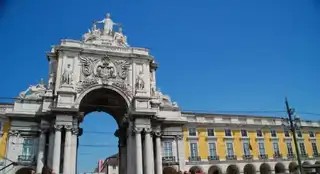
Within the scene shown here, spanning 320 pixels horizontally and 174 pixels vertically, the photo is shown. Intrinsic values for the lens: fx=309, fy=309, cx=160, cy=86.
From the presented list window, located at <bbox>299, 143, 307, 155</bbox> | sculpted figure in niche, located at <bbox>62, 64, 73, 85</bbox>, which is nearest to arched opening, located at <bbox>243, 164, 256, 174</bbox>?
window, located at <bbox>299, 143, 307, 155</bbox>

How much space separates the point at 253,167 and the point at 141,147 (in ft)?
57.8

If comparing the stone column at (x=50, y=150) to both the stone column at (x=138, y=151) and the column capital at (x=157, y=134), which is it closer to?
the stone column at (x=138, y=151)

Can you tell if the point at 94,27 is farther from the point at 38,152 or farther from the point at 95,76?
the point at 38,152

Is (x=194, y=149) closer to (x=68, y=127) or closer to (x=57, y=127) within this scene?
(x=68, y=127)

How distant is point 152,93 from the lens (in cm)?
4388

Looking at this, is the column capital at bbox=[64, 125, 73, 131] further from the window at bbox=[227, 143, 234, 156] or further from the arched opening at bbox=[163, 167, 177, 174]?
the window at bbox=[227, 143, 234, 156]

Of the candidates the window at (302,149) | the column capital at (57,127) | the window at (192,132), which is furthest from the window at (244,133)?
the column capital at (57,127)

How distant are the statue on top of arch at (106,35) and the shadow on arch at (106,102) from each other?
7.51 meters

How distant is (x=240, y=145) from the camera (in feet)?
149

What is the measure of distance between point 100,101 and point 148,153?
10.9m

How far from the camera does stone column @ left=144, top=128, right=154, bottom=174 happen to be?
3716 centimetres

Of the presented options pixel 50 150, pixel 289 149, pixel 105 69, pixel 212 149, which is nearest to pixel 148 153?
pixel 212 149

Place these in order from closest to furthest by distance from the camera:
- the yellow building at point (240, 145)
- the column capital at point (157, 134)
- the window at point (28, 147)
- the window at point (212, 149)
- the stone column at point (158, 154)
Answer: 1. the window at point (28, 147)
2. the stone column at point (158, 154)
3. the column capital at point (157, 134)
4. the yellow building at point (240, 145)
5. the window at point (212, 149)

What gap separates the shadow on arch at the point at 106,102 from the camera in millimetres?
40656
